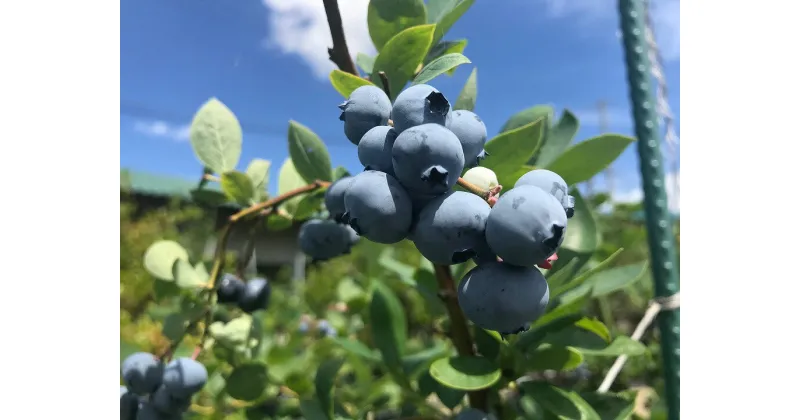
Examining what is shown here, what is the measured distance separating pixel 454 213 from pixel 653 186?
0.43m

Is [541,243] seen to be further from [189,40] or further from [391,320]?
[189,40]

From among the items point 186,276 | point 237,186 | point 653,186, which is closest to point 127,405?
point 186,276

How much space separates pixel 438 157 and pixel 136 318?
8.37ft

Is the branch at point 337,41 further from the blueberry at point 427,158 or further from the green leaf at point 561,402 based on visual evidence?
the green leaf at point 561,402

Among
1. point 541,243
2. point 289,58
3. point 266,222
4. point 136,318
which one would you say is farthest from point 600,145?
point 136,318

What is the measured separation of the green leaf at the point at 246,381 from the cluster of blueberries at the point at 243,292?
0.08m

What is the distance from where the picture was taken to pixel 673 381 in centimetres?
65

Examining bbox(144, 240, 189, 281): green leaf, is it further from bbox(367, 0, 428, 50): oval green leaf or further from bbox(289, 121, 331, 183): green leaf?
bbox(367, 0, 428, 50): oval green leaf

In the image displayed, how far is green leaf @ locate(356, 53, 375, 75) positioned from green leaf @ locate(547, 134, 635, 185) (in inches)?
7.9

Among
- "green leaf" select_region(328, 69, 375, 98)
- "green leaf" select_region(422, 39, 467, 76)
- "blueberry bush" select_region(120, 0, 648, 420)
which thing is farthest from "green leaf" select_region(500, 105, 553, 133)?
"green leaf" select_region(328, 69, 375, 98)

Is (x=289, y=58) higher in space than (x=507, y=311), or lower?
higher

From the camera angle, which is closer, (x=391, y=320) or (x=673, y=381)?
(x=673, y=381)

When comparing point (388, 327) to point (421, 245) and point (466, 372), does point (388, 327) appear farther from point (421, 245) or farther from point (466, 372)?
point (421, 245)

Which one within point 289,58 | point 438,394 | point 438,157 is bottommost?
point 438,394
